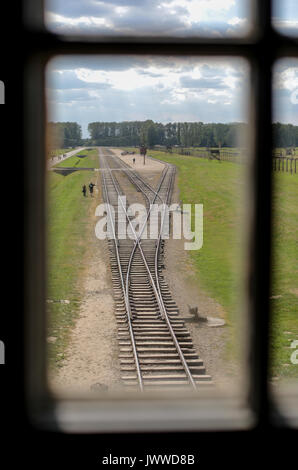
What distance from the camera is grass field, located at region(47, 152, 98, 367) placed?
11.1 meters

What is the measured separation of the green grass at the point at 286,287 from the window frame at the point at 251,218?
13 cm

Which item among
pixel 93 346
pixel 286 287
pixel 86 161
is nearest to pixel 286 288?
pixel 286 287

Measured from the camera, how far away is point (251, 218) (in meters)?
2.00

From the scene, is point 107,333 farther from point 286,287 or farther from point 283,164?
point 283,164

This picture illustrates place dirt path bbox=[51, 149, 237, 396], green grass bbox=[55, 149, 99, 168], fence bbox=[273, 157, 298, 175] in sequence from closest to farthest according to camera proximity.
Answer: fence bbox=[273, 157, 298, 175] → dirt path bbox=[51, 149, 237, 396] → green grass bbox=[55, 149, 99, 168]

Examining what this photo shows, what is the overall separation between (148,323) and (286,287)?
5.37m

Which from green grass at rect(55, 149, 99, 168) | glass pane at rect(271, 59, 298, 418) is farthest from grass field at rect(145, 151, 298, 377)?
green grass at rect(55, 149, 99, 168)

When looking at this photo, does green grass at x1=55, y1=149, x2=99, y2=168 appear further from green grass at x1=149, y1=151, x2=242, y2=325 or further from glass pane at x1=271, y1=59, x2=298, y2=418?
glass pane at x1=271, y1=59, x2=298, y2=418

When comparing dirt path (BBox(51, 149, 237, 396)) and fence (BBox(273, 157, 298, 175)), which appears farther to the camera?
dirt path (BBox(51, 149, 237, 396))

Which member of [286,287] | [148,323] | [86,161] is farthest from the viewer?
[86,161]

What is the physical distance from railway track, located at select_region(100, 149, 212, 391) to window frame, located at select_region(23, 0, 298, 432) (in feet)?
20.5

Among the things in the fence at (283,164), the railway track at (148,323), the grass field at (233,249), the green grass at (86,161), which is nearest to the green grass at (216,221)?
the grass field at (233,249)
